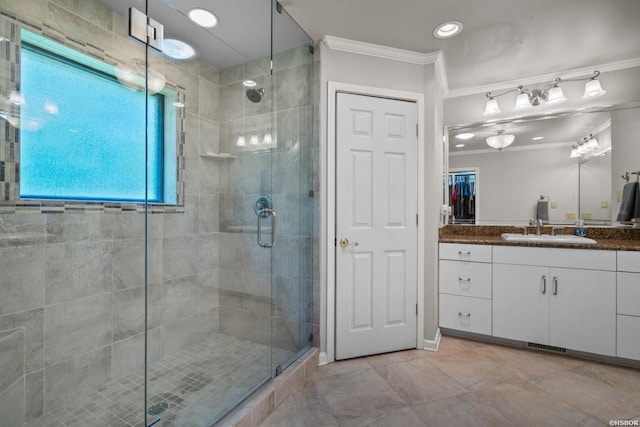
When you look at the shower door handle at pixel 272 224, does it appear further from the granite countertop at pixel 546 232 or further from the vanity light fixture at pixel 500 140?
the vanity light fixture at pixel 500 140

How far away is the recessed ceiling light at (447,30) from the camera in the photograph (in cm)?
206

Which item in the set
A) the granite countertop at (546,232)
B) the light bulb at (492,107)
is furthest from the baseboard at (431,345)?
the light bulb at (492,107)

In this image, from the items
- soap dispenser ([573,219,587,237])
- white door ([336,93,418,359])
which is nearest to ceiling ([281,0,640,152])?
white door ([336,93,418,359])

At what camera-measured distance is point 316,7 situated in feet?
6.32

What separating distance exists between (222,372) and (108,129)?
63.5 inches

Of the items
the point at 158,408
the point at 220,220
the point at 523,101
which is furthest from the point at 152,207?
the point at 523,101

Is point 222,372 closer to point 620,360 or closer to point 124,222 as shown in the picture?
point 124,222

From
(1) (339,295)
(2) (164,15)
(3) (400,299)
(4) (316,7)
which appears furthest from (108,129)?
(3) (400,299)

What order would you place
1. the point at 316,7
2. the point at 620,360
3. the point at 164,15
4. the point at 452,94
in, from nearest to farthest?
1. the point at 164,15
2. the point at 316,7
3. the point at 620,360
4. the point at 452,94

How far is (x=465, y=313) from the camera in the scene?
8.66 ft

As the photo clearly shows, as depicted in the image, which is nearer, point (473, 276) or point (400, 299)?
point (400, 299)

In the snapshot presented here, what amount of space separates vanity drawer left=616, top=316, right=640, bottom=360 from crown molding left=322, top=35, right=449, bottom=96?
2332 mm

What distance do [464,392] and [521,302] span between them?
1.00 m

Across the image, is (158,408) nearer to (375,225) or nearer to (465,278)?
(375,225)
